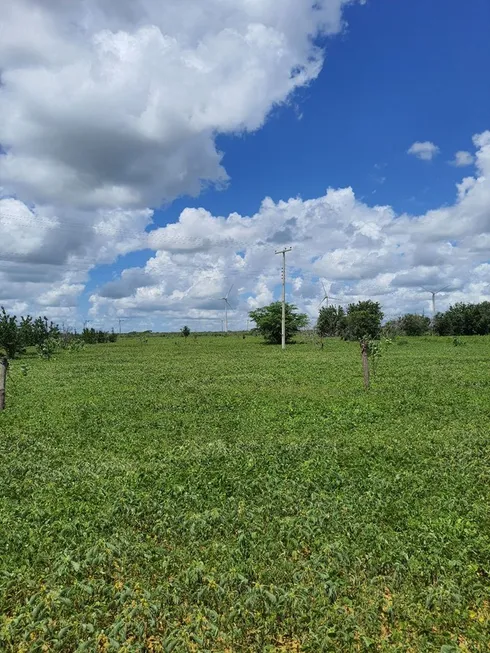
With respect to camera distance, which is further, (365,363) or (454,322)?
(454,322)

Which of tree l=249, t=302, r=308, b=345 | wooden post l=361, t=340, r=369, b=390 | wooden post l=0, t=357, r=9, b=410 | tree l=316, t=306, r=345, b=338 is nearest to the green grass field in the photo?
wooden post l=0, t=357, r=9, b=410

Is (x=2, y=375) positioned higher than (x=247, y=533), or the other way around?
(x=2, y=375)

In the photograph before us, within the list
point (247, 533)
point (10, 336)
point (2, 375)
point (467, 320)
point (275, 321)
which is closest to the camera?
point (247, 533)

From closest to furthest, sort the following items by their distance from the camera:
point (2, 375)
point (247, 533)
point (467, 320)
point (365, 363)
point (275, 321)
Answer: point (247, 533)
point (2, 375)
point (365, 363)
point (275, 321)
point (467, 320)

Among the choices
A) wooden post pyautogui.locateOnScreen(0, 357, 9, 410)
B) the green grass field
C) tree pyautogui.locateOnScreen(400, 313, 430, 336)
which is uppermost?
tree pyautogui.locateOnScreen(400, 313, 430, 336)

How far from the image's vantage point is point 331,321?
10488cm

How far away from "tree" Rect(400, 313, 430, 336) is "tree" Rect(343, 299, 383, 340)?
14.4 meters

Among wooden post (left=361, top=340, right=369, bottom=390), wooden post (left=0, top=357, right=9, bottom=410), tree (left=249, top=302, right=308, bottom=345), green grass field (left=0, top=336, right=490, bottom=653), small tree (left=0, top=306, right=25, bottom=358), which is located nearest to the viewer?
green grass field (left=0, top=336, right=490, bottom=653)

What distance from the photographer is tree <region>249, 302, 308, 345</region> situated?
84500 mm

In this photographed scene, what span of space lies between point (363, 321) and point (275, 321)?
17.9 meters

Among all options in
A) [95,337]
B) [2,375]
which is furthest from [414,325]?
[2,375]

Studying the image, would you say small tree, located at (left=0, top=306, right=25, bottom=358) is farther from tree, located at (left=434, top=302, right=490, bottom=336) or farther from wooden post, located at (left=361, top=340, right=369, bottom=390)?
tree, located at (left=434, top=302, right=490, bottom=336)

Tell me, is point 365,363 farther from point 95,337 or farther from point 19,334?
point 95,337

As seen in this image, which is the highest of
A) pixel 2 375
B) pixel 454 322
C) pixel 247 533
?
pixel 454 322
